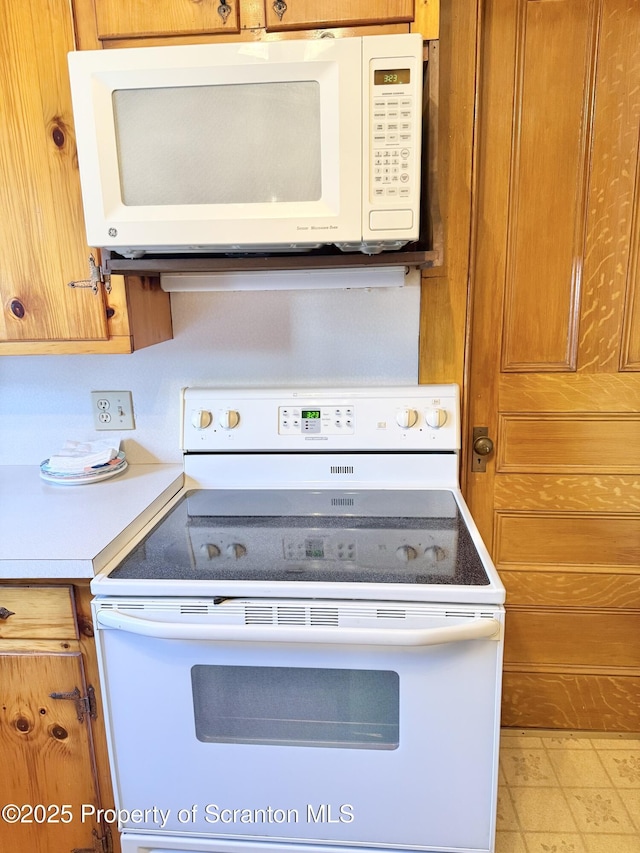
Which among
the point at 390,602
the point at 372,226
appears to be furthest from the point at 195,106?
the point at 390,602

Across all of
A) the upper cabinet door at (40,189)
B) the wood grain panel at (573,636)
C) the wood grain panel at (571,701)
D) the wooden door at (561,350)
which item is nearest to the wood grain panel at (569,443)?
the wooden door at (561,350)

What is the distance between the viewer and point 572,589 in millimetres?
1718

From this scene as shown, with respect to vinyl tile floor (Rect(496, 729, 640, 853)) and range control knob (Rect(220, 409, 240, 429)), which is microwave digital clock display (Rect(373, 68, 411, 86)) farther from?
vinyl tile floor (Rect(496, 729, 640, 853))

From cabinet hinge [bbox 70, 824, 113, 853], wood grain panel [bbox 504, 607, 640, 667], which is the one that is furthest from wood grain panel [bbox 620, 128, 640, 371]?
cabinet hinge [bbox 70, 824, 113, 853]

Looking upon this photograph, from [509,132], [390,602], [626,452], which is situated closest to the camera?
[390,602]

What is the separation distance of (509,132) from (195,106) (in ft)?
2.76

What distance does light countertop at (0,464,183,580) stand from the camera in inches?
41.9

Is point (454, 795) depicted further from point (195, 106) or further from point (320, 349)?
point (195, 106)

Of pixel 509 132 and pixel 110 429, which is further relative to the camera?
pixel 110 429

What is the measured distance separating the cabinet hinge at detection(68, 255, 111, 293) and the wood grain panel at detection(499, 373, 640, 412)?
104 cm

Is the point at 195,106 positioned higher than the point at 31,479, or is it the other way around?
the point at 195,106

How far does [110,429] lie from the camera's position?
5.38 feet

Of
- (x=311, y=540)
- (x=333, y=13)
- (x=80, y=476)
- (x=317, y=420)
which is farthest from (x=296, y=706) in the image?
(x=333, y=13)

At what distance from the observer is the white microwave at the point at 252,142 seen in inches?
40.3
